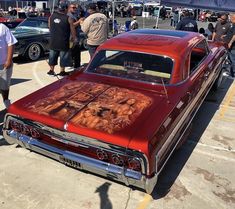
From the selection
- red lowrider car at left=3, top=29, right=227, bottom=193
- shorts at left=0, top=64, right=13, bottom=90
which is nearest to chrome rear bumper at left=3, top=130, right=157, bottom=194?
red lowrider car at left=3, top=29, right=227, bottom=193

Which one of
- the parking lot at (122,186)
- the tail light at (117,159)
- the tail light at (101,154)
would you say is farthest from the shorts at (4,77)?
the tail light at (117,159)

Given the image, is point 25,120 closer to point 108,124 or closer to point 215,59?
point 108,124

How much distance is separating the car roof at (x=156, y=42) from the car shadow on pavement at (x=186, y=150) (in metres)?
1.41

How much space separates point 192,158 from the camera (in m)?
4.62

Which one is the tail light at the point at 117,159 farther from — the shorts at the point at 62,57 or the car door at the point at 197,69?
the shorts at the point at 62,57

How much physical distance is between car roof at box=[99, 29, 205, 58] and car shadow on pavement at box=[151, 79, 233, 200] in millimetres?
1407

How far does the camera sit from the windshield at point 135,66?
4.59 meters

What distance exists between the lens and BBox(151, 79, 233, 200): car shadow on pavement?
12.9 feet

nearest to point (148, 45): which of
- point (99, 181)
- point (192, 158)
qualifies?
point (192, 158)

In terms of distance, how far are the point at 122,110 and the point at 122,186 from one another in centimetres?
92

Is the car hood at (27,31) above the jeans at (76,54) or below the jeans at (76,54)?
above

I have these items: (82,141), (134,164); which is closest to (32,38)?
(82,141)

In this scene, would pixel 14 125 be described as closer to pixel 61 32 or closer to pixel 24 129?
pixel 24 129

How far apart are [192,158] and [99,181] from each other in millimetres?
1465
